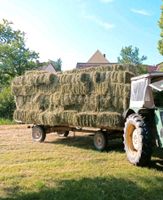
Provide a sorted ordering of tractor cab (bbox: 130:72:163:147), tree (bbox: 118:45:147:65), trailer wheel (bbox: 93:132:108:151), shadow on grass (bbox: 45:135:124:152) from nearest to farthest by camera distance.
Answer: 1. tractor cab (bbox: 130:72:163:147)
2. trailer wheel (bbox: 93:132:108:151)
3. shadow on grass (bbox: 45:135:124:152)
4. tree (bbox: 118:45:147:65)

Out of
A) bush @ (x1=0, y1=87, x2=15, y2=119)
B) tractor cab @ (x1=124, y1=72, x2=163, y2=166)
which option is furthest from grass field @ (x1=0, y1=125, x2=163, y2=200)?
bush @ (x1=0, y1=87, x2=15, y2=119)

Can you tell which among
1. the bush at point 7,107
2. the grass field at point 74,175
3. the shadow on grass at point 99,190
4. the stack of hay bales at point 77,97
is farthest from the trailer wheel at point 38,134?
the bush at point 7,107

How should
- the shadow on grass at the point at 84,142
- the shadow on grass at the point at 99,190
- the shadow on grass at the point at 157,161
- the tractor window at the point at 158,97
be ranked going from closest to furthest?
the shadow on grass at the point at 99,190 < the shadow on grass at the point at 157,161 < the tractor window at the point at 158,97 < the shadow on grass at the point at 84,142

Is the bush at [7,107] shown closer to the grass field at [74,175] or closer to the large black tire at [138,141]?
the grass field at [74,175]

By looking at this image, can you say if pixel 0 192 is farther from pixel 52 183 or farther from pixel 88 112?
pixel 88 112

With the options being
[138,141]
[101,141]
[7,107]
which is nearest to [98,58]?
[7,107]

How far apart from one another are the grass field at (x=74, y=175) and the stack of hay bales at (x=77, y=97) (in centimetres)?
94

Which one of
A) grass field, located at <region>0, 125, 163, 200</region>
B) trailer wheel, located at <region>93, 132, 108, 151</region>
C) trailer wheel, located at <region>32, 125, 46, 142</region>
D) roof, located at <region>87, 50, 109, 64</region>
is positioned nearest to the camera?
grass field, located at <region>0, 125, 163, 200</region>

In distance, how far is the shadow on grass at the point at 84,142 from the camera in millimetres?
11137

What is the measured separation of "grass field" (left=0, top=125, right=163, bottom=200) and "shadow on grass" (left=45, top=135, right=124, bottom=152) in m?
0.06

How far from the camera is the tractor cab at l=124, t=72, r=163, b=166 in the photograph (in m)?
7.87

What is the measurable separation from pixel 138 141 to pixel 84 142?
14.4 ft

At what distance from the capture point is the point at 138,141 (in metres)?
8.08

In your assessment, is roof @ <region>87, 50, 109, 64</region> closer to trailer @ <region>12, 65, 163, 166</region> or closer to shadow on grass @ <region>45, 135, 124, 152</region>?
trailer @ <region>12, 65, 163, 166</region>
